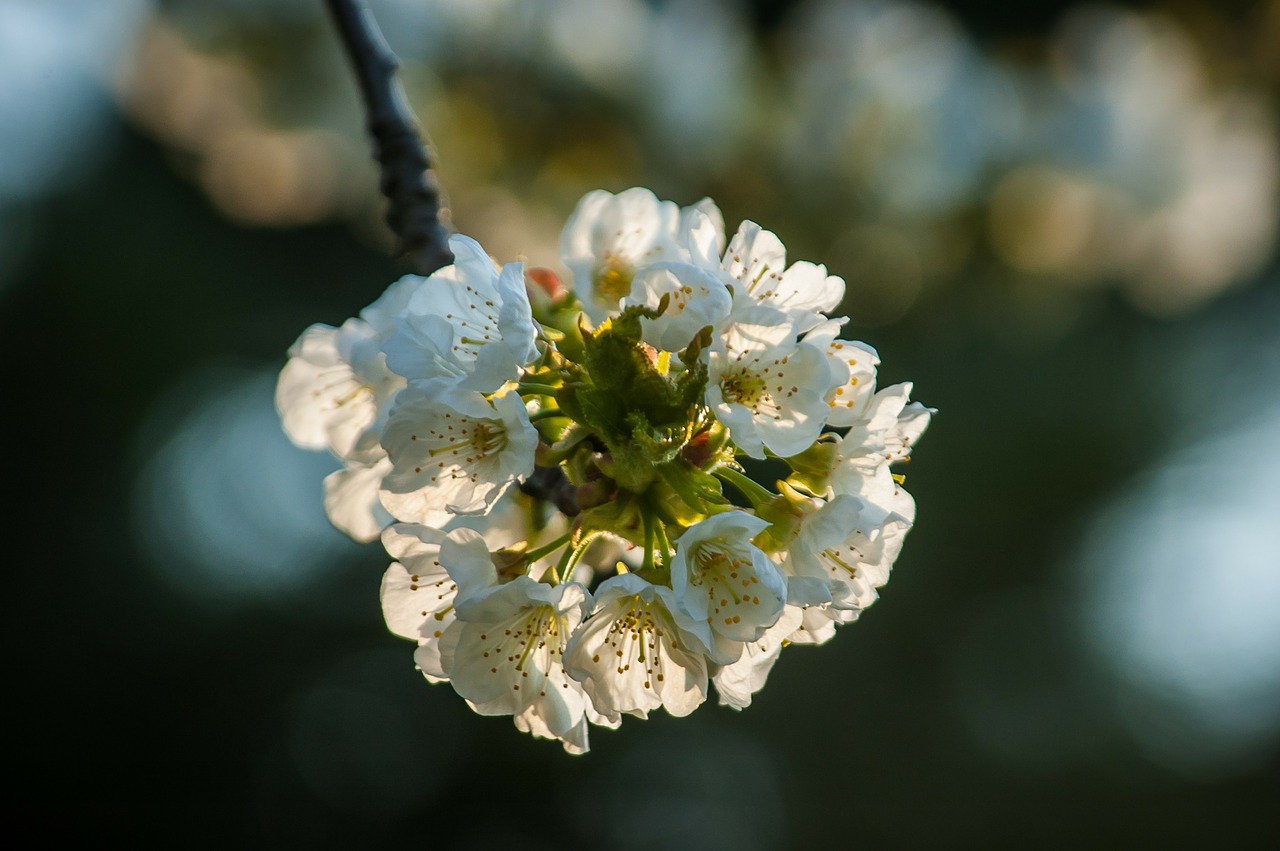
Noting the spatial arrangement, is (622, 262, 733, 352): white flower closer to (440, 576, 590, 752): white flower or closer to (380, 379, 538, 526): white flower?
(380, 379, 538, 526): white flower

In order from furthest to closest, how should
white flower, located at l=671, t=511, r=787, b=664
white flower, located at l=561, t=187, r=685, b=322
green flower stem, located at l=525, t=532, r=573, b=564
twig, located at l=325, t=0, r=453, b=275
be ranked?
white flower, located at l=561, t=187, r=685, b=322 → twig, located at l=325, t=0, r=453, b=275 → green flower stem, located at l=525, t=532, r=573, b=564 → white flower, located at l=671, t=511, r=787, b=664

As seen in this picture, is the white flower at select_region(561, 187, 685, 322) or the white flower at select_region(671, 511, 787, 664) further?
the white flower at select_region(561, 187, 685, 322)

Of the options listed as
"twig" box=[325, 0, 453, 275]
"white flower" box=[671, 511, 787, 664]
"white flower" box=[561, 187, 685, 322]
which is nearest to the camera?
"white flower" box=[671, 511, 787, 664]

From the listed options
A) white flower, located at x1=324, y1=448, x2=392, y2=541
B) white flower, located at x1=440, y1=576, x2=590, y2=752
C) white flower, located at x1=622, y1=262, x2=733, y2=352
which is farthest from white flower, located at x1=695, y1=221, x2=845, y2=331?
white flower, located at x1=324, y1=448, x2=392, y2=541

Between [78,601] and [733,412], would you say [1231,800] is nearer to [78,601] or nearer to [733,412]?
[733,412]

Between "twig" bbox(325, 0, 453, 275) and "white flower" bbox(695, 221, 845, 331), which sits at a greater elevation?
"white flower" bbox(695, 221, 845, 331)

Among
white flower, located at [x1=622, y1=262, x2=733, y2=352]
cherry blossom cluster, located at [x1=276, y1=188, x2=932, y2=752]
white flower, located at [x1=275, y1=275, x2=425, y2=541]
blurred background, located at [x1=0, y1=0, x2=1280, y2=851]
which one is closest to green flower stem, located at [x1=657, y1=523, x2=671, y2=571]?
cherry blossom cluster, located at [x1=276, y1=188, x2=932, y2=752]

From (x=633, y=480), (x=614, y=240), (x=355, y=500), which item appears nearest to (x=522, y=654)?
(x=633, y=480)
